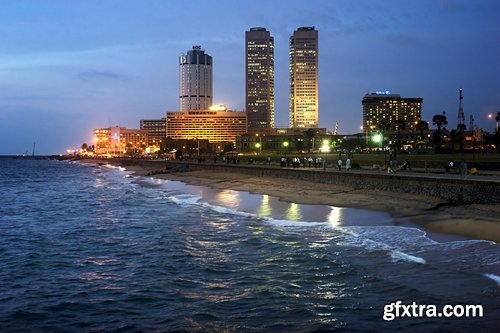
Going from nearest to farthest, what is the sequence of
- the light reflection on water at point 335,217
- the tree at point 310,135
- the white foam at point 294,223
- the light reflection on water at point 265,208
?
1. the white foam at point 294,223
2. the light reflection on water at point 335,217
3. the light reflection on water at point 265,208
4. the tree at point 310,135

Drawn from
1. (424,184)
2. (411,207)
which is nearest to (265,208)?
(411,207)

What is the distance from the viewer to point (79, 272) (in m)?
15.3

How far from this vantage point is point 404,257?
15016mm

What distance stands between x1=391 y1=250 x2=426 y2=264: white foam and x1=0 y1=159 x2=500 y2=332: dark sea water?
132 millimetres

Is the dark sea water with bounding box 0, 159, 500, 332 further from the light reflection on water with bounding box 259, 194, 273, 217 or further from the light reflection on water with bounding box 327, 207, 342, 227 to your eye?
the light reflection on water with bounding box 259, 194, 273, 217

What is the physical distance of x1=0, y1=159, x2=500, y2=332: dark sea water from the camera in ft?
33.5

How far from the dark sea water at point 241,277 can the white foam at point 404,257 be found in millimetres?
132

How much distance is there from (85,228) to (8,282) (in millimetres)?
11310

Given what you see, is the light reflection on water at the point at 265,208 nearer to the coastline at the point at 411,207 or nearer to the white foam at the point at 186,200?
the coastline at the point at 411,207

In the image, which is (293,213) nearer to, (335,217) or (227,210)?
(335,217)

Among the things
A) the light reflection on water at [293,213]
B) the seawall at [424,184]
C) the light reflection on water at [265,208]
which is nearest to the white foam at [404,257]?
the light reflection on water at [293,213]

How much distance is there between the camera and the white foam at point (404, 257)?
14475mm

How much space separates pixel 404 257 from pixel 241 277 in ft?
16.4

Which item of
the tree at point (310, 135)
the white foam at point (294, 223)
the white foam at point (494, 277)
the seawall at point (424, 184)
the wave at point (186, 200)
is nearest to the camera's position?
the white foam at point (494, 277)
